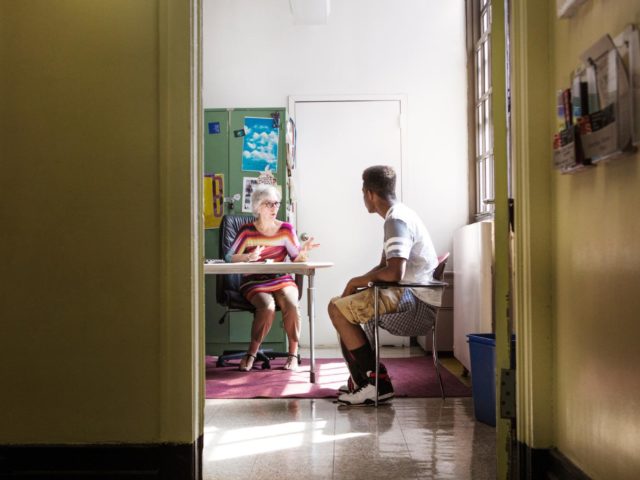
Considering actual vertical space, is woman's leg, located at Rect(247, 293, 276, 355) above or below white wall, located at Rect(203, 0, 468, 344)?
below

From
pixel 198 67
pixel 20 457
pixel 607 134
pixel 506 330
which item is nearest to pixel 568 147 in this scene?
pixel 607 134

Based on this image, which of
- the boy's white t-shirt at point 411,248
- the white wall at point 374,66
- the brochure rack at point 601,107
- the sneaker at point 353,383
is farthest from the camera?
the white wall at point 374,66

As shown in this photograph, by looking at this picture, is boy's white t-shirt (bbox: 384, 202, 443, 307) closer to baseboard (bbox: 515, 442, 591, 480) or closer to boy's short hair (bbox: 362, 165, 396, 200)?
boy's short hair (bbox: 362, 165, 396, 200)

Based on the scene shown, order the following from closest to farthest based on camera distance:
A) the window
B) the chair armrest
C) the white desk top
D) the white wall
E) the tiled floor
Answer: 1. the tiled floor
2. the chair armrest
3. the white desk top
4. the window
5. the white wall

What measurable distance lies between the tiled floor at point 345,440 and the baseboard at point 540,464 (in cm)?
23

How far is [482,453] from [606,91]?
160 centimetres

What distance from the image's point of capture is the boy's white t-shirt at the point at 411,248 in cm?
367

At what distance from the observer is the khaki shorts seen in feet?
12.3

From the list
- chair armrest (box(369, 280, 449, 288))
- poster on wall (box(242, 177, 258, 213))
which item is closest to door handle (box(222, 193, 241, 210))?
poster on wall (box(242, 177, 258, 213))

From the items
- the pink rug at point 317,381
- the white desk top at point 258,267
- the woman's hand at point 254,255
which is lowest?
the pink rug at point 317,381

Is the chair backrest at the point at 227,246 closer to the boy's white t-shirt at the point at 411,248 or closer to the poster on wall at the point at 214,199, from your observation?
the poster on wall at the point at 214,199

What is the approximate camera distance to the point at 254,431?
10.4 feet

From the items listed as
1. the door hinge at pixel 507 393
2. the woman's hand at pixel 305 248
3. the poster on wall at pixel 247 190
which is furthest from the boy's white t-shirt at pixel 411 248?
the poster on wall at pixel 247 190

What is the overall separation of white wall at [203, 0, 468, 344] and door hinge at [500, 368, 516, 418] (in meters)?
A: 3.75
